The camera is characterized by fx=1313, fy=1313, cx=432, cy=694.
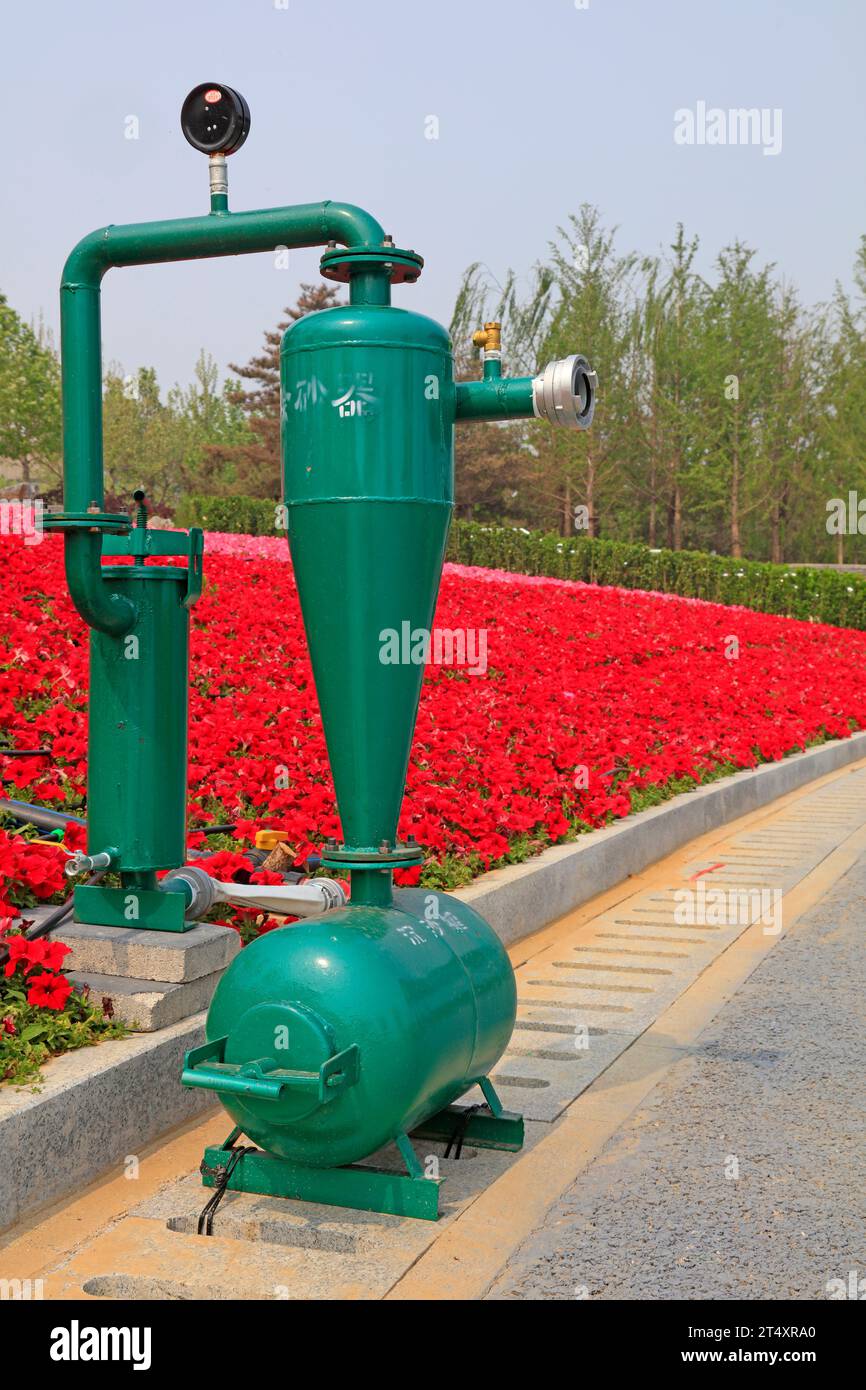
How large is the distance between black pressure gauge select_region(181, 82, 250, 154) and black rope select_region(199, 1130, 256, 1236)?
8.35 ft

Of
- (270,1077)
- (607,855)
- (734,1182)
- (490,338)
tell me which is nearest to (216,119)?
(490,338)

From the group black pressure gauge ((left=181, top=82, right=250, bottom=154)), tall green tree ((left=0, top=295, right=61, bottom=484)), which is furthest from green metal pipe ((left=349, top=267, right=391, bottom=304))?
tall green tree ((left=0, top=295, right=61, bottom=484))

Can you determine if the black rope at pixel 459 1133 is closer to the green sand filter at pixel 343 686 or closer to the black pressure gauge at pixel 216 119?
the green sand filter at pixel 343 686

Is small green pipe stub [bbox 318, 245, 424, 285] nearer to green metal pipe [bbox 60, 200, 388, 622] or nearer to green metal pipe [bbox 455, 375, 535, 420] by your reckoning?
green metal pipe [bbox 60, 200, 388, 622]

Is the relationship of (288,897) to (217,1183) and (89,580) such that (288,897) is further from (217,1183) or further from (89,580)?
(89,580)

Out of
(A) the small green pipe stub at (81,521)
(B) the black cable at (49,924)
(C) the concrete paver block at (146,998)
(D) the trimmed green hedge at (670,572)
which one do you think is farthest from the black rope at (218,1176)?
(D) the trimmed green hedge at (670,572)

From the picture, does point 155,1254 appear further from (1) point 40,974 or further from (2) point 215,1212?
(1) point 40,974

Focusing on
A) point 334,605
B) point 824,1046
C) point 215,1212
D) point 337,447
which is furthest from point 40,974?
point 824,1046

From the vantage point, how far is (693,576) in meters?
24.4

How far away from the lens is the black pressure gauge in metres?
3.49
